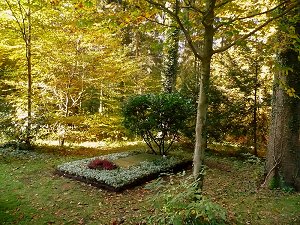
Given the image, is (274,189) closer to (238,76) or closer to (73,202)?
(73,202)

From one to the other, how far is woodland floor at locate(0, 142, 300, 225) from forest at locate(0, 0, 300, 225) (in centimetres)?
3

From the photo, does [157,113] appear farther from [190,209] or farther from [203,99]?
[190,209]

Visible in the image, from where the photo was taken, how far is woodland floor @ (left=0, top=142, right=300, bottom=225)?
4.77 metres

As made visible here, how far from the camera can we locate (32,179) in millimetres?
7031

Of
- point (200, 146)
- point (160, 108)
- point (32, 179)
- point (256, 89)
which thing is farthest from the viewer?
point (256, 89)

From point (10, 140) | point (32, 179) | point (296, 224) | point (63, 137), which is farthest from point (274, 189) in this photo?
point (10, 140)

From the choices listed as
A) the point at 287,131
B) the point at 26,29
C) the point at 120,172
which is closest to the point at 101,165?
the point at 120,172

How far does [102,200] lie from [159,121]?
148 inches

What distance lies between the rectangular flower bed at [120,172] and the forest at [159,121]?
32 mm

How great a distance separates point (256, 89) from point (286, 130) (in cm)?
436

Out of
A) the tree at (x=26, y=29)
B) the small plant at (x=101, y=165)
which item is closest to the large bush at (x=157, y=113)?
the small plant at (x=101, y=165)

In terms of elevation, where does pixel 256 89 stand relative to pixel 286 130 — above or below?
above

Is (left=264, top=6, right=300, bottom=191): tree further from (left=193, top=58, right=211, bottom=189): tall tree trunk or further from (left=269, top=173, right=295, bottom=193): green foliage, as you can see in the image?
(left=193, top=58, right=211, bottom=189): tall tree trunk

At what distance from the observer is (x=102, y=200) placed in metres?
5.73
